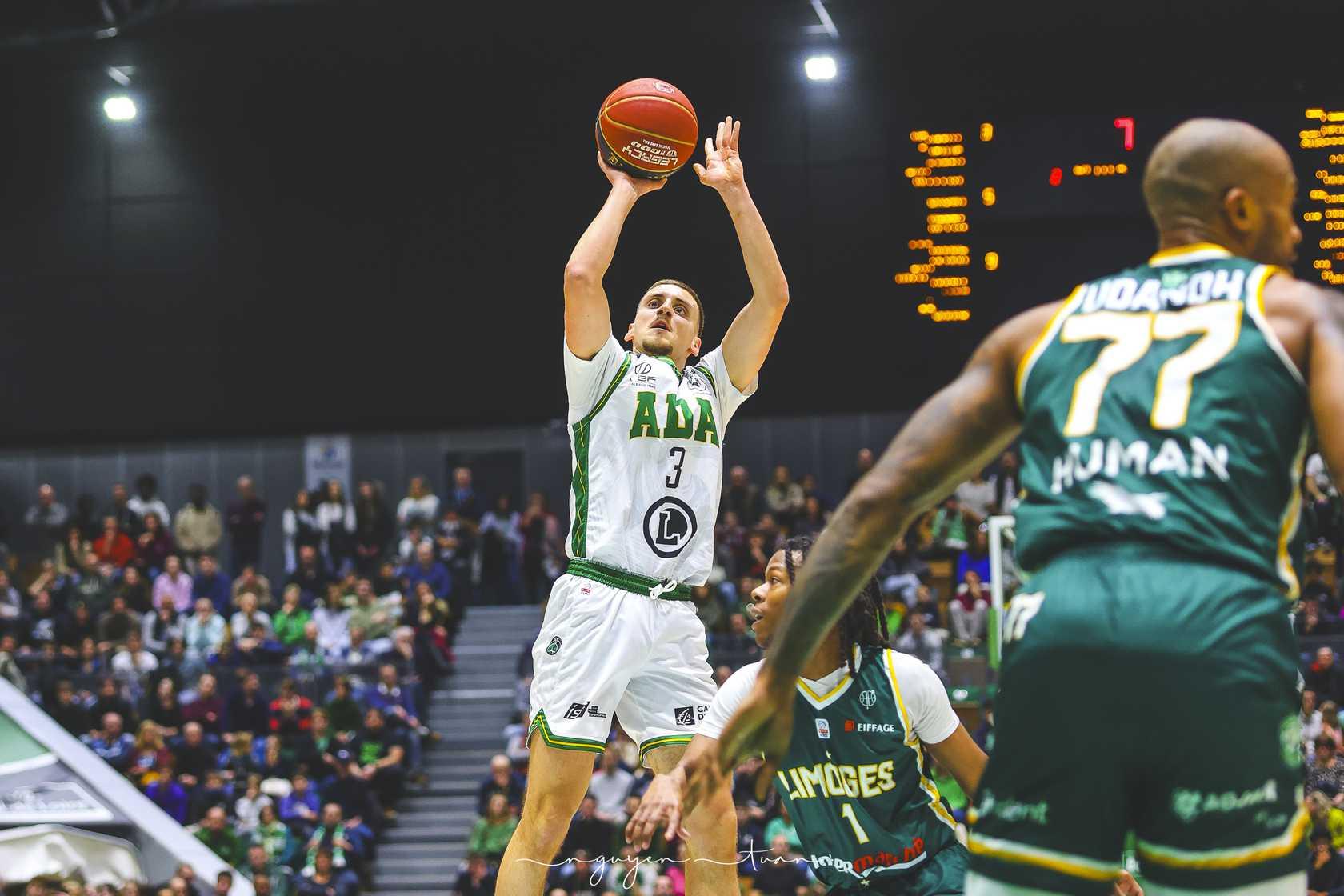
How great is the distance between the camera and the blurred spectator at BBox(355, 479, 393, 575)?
19.8 meters

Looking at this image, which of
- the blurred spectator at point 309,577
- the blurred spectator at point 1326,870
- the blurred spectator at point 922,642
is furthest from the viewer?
the blurred spectator at point 309,577

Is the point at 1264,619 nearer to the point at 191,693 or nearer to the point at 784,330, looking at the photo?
the point at 784,330

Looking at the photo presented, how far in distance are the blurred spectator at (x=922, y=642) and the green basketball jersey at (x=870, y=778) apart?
403 inches

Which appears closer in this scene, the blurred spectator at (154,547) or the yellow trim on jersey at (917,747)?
the yellow trim on jersey at (917,747)

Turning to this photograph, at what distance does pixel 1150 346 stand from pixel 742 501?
52.9 feet

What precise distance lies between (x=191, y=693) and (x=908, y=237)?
9.13 meters

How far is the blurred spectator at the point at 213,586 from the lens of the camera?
63.0 ft

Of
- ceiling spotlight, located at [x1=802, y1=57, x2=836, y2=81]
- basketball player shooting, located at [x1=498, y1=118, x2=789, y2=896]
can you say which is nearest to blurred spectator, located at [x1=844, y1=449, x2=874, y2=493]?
ceiling spotlight, located at [x1=802, y1=57, x2=836, y2=81]

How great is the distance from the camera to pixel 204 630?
59.8ft

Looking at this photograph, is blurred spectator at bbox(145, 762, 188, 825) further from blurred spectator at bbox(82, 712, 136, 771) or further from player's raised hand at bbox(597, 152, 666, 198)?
player's raised hand at bbox(597, 152, 666, 198)

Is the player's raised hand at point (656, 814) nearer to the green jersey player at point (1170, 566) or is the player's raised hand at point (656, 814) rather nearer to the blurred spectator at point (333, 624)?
the green jersey player at point (1170, 566)

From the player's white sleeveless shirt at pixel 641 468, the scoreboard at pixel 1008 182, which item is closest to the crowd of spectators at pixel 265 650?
the scoreboard at pixel 1008 182

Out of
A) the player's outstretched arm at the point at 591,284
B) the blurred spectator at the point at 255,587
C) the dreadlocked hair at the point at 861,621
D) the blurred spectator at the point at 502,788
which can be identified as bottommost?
the blurred spectator at the point at 502,788

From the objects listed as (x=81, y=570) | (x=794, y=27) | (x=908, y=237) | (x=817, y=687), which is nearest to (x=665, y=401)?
(x=817, y=687)
